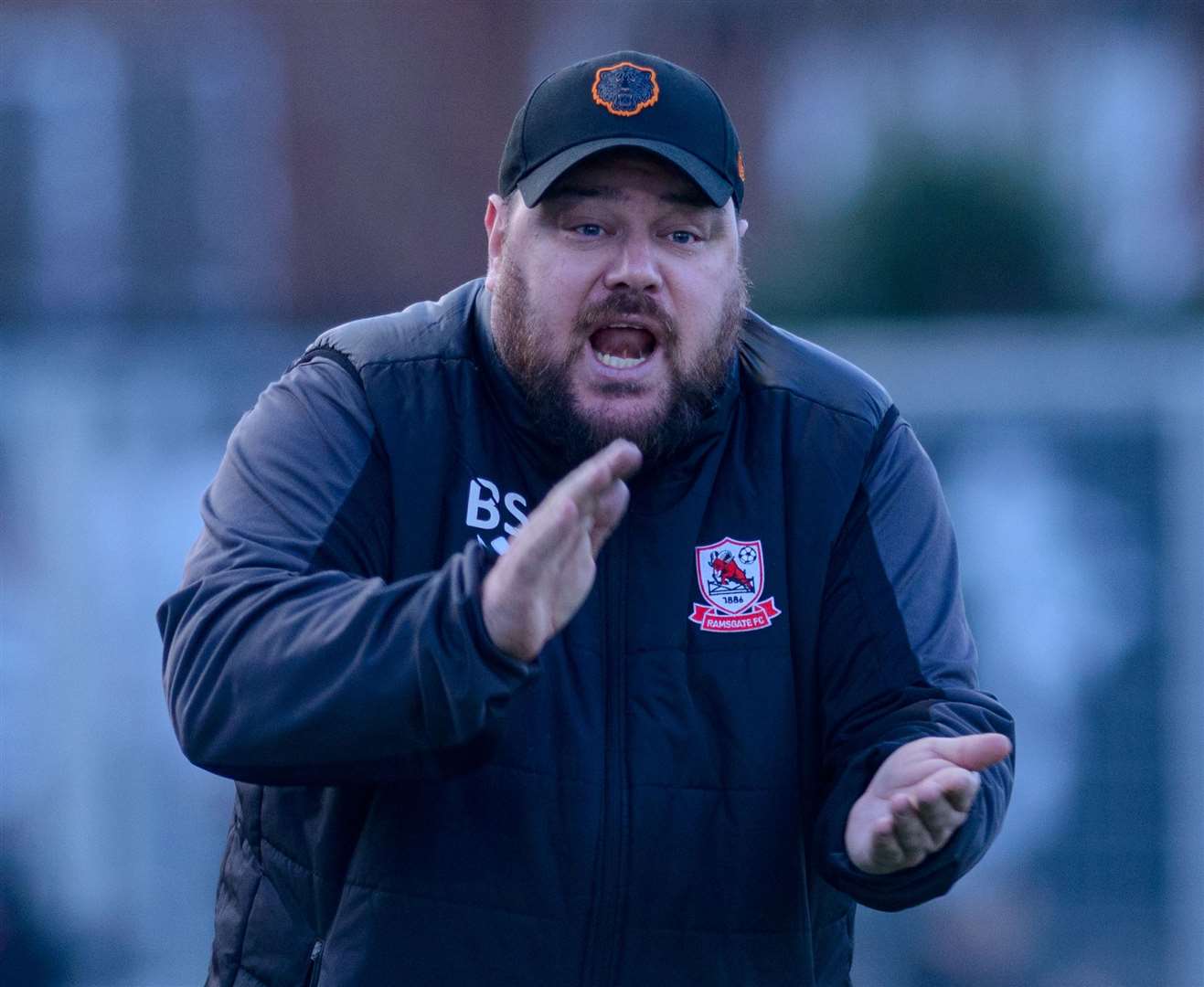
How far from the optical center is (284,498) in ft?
8.34

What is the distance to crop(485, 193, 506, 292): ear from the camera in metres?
2.84

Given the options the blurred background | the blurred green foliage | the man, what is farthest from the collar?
the blurred green foliage

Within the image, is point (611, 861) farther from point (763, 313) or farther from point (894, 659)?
point (763, 313)

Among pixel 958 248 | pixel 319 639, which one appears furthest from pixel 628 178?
pixel 958 248

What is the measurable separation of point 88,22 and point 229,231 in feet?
5.34

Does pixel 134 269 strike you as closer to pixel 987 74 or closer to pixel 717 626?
pixel 987 74

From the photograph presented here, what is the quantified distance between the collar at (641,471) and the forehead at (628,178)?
0.98ft

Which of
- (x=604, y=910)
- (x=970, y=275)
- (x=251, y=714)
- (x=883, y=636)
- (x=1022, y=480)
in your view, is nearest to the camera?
(x=251, y=714)

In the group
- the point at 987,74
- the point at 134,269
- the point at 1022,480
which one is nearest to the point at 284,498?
the point at 1022,480

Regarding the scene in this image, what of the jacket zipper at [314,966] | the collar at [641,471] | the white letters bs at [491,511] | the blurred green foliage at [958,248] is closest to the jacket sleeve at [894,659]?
the collar at [641,471]

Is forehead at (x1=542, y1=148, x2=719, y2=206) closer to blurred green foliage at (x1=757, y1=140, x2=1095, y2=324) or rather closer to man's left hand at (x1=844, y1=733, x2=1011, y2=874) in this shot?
man's left hand at (x1=844, y1=733, x2=1011, y2=874)

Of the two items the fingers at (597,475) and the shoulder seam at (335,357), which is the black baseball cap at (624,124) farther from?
the fingers at (597,475)

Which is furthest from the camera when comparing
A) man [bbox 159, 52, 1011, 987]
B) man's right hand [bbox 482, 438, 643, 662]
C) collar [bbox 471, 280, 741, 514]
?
collar [bbox 471, 280, 741, 514]

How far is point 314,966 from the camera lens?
2605mm
